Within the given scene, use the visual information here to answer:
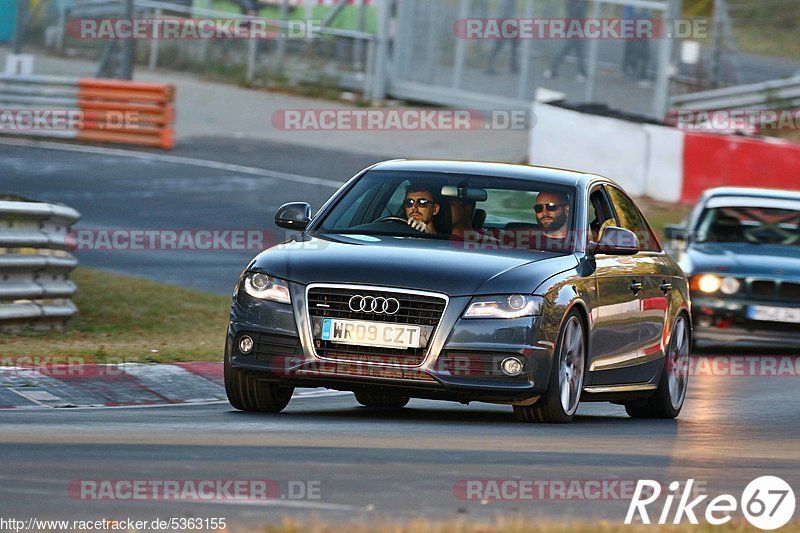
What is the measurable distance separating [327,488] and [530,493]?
0.80 meters

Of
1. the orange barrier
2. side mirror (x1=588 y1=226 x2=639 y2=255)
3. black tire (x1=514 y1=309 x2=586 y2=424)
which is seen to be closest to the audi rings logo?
black tire (x1=514 y1=309 x2=586 y2=424)

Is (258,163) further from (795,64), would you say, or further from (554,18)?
(795,64)

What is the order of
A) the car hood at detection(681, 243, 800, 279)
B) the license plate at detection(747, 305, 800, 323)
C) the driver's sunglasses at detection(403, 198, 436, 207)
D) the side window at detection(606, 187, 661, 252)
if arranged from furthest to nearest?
the car hood at detection(681, 243, 800, 279)
the license plate at detection(747, 305, 800, 323)
the side window at detection(606, 187, 661, 252)
the driver's sunglasses at detection(403, 198, 436, 207)

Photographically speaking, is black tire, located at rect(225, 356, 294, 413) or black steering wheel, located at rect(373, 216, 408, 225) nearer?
black tire, located at rect(225, 356, 294, 413)

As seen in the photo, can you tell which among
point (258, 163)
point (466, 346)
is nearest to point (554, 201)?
point (466, 346)

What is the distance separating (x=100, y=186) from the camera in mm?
26031

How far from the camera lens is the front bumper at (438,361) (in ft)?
30.3

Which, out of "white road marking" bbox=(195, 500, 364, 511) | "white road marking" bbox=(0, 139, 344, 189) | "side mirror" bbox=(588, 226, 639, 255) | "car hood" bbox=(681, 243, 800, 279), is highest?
"side mirror" bbox=(588, 226, 639, 255)

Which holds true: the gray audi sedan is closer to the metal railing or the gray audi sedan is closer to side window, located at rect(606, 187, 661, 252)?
side window, located at rect(606, 187, 661, 252)

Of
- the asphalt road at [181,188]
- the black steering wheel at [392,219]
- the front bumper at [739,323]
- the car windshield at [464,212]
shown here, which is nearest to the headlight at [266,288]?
the car windshield at [464,212]

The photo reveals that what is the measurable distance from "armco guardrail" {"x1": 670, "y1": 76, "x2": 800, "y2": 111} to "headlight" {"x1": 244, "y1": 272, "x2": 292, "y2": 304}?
21.8 meters

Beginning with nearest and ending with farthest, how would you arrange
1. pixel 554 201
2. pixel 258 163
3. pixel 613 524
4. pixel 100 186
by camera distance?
pixel 613 524
pixel 554 201
pixel 100 186
pixel 258 163

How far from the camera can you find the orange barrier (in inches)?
1198

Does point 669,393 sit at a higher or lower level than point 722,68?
lower
